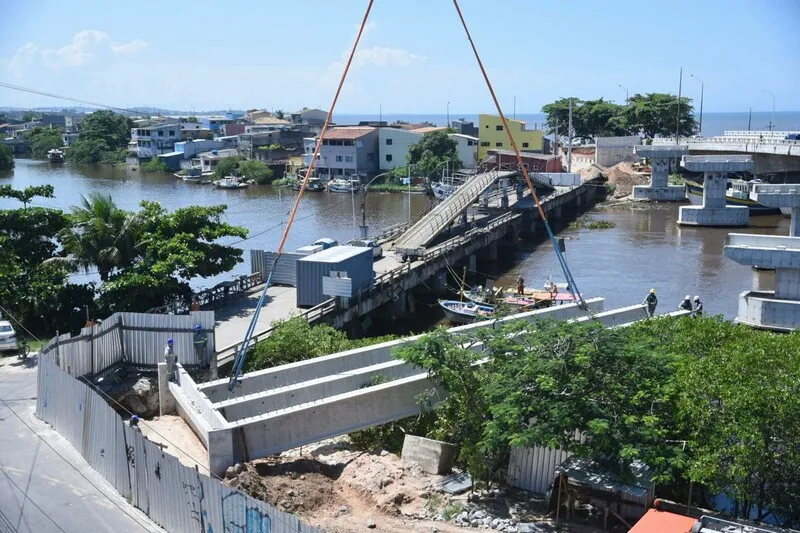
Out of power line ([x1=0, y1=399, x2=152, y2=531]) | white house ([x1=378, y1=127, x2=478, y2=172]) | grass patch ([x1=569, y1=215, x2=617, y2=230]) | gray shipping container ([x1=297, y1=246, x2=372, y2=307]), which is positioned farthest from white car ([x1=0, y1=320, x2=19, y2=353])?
white house ([x1=378, y1=127, x2=478, y2=172])

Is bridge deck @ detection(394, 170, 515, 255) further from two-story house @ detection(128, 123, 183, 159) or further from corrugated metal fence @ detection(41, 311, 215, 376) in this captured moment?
two-story house @ detection(128, 123, 183, 159)

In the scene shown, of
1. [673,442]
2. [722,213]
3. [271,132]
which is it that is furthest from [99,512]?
[271,132]

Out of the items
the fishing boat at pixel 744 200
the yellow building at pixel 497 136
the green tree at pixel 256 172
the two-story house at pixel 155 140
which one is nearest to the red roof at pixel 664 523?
the fishing boat at pixel 744 200

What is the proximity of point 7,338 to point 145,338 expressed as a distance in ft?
13.7

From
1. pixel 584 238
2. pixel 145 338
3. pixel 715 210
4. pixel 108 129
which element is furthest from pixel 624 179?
pixel 108 129

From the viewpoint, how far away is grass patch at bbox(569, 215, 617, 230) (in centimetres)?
6075

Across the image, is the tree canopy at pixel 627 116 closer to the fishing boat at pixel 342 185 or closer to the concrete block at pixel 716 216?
the fishing boat at pixel 342 185

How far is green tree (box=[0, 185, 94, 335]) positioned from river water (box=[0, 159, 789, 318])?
38.9 feet

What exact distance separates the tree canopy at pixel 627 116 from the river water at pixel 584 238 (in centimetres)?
2560

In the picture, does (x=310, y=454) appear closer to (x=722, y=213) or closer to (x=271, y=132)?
(x=722, y=213)

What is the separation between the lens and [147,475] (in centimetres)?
1328

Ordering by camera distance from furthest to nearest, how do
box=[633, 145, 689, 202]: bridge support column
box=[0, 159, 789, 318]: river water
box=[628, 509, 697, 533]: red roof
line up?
1. box=[633, 145, 689, 202]: bridge support column
2. box=[0, 159, 789, 318]: river water
3. box=[628, 509, 697, 533]: red roof

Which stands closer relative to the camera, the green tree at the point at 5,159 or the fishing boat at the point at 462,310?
the fishing boat at the point at 462,310

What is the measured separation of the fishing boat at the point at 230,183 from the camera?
294ft
